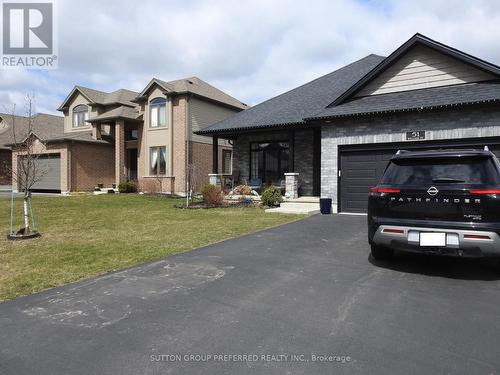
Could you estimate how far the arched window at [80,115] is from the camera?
95.2 feet

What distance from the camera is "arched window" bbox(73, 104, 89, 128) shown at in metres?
29.0

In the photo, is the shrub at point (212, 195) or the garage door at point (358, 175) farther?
the shrub at point (212, 195)

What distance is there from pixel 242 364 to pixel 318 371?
0.62 metres

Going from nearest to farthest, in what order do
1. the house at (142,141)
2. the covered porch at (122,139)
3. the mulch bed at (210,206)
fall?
the mulch bed at (210,206) < the house at (142,141) < the covered porch at (122,139)

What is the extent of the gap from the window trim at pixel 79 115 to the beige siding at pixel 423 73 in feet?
77.6

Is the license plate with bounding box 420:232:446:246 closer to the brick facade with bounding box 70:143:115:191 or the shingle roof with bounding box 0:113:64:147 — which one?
the brick facade with bounding box 70:143:115:191

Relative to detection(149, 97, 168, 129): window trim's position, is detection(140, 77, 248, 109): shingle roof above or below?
above

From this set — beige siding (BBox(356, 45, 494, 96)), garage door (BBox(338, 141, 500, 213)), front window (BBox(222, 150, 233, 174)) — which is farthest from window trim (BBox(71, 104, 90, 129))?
beige siding (BBox(356, 45, 494, 96))

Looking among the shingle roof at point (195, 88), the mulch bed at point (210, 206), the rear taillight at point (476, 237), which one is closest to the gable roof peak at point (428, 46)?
the mulch bed at point (210, 206)

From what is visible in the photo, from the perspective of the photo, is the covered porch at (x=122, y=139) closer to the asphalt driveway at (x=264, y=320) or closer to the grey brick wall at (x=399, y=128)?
the grey brick wall at (x=399, y=128)

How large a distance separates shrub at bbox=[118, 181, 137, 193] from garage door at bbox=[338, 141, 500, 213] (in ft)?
52.5

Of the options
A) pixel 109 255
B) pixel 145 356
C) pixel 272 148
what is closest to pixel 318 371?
pixel 145 356

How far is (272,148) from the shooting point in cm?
1975

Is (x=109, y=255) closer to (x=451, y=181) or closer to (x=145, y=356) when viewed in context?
(x=145, y=356)
